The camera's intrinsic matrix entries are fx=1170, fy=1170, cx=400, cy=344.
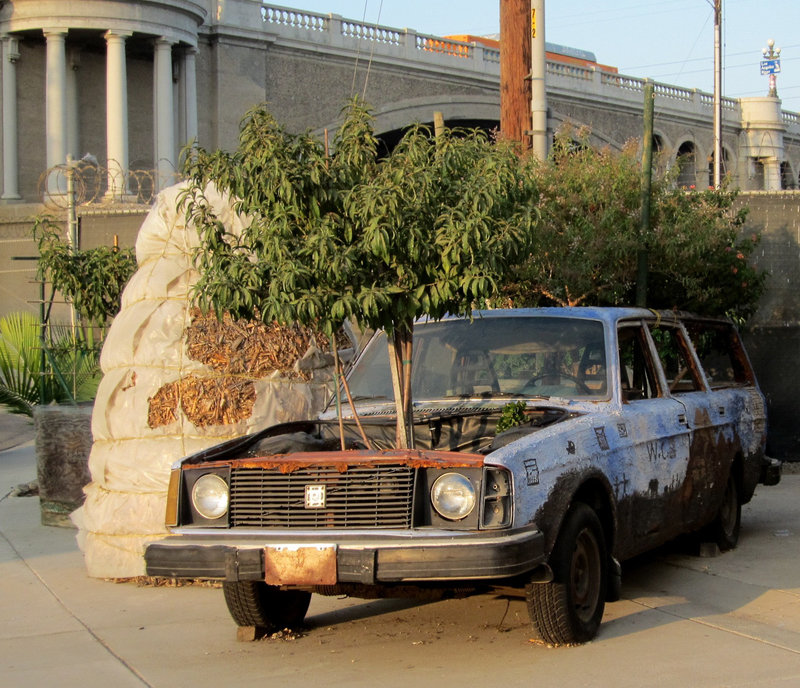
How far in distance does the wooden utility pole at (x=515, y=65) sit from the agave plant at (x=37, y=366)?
4.96 meters

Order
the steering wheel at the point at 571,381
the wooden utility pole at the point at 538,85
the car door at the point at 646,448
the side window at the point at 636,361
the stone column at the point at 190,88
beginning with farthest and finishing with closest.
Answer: the stone column at the point at 190,88, the wooden utility pole at the point at 538,85, the side window at the point at 636,361, the steering wheel at the point at 571,381, the car door at the point at 646,448

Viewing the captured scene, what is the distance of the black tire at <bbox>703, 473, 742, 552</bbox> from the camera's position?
8.20 m

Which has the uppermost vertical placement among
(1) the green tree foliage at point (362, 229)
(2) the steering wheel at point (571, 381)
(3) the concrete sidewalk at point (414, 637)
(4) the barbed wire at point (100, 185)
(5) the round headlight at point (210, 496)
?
(4) the barbed wire at point (100, 185)

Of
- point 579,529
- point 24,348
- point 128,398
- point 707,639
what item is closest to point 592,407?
point 579,529

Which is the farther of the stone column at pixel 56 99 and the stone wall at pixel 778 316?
the stone column at pixel 56 99

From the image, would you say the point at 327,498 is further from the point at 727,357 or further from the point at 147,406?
the point at 727,357

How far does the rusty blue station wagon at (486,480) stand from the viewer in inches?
207

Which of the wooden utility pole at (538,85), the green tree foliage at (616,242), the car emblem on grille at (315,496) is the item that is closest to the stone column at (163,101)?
the wooden utility pole at (538,85)

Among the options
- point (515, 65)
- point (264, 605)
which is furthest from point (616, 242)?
point (264, 605)

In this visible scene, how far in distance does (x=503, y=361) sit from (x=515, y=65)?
246 inches

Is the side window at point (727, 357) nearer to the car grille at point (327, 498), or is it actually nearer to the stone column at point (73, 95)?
the car grille at point (327, 498)

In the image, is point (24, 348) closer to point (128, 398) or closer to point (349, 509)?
point (128, 398)

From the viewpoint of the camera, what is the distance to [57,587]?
25.4 ft

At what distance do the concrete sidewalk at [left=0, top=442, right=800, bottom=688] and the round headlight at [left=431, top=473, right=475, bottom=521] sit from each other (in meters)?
0.77
